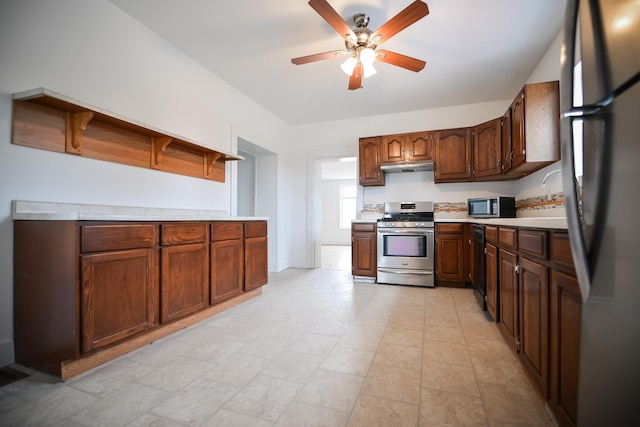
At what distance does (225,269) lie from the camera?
2.64 m

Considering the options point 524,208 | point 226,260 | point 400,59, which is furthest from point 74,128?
point 524,208

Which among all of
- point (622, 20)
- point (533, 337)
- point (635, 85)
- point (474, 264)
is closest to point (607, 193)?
point (635, 85)

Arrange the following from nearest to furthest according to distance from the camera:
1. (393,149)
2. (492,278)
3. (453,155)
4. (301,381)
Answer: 1. (301,381)
2. (492,278)
3. (453,155)
4. (393,149)

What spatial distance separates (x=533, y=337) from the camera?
54.0 inches

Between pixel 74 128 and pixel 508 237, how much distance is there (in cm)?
305

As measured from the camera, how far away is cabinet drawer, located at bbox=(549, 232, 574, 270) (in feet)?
3.27

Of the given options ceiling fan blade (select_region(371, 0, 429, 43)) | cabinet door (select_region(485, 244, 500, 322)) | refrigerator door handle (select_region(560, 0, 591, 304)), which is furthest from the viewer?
cabinet door (select_region(485, 244, 500, 322))

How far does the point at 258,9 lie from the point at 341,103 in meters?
2.10

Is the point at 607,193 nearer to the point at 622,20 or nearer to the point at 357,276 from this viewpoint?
the point at 622,20

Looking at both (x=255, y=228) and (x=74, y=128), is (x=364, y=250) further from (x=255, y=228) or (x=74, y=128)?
(x=74, y=128)

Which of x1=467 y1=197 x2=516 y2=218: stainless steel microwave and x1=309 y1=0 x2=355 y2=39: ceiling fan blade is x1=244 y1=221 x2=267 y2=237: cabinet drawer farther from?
x1=467 y1=197 x2=516 y2=218: stainless steel microwave

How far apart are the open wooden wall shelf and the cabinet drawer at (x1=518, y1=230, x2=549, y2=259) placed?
2697 millimetres

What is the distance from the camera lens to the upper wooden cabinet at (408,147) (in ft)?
13.3

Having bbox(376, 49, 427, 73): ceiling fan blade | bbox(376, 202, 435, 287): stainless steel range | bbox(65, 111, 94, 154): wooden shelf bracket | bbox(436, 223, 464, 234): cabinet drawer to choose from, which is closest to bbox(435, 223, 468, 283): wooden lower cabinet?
bbox(436, 223, 464, 234): cabinet drawer
